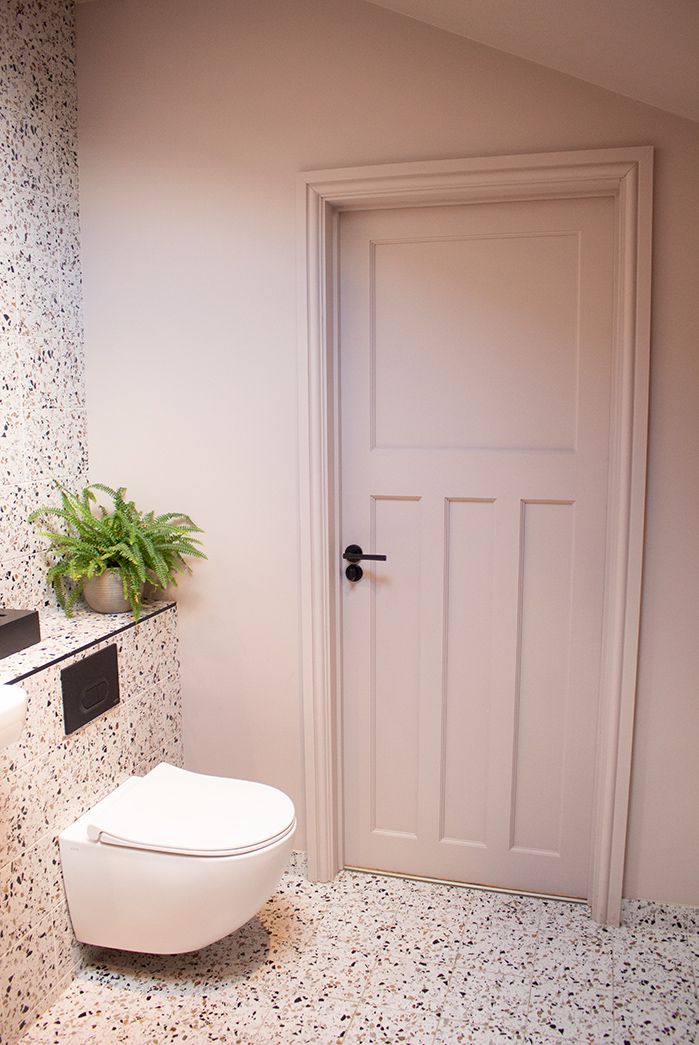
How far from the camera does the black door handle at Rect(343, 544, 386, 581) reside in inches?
96.5

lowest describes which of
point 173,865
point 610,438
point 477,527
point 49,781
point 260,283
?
point 173,865

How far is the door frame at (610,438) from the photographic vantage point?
209 centimetres

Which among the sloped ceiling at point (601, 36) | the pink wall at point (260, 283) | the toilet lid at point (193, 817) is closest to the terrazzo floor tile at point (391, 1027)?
the toilet lid at point (193, 817)

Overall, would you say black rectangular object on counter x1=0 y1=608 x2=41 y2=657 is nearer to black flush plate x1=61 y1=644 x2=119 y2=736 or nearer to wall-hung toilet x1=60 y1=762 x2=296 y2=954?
black flush plate x1=61 y1=644 x2=119 y2=736

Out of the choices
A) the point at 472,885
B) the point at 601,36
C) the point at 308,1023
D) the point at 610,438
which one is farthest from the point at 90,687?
the point at 601,36

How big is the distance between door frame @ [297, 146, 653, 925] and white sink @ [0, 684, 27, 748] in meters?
0.96

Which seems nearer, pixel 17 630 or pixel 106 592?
pixel 17 630

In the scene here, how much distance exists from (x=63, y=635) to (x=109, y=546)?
0.28 m

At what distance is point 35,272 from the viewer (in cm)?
229

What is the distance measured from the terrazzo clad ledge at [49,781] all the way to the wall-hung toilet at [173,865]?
0.21ft

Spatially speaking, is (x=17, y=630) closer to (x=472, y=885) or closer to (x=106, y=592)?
(x=106, y=592)

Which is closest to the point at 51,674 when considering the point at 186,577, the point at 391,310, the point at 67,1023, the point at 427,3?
the point at 186,577

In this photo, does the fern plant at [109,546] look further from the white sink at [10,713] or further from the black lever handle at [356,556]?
the white sink at [10,713]

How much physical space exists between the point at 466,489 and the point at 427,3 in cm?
123
